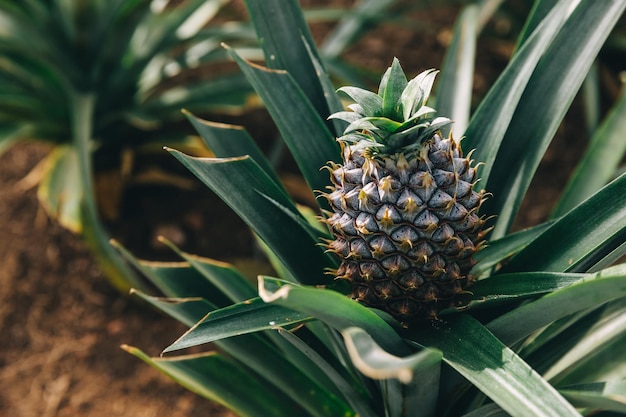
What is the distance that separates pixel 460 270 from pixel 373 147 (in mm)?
265

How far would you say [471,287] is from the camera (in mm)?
1080

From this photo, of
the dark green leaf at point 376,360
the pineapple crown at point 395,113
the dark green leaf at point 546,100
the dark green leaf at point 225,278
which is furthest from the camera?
the dark green leaf at point 225,278

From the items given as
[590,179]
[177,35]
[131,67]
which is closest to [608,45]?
[590,179]

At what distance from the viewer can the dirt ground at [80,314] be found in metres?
1.98

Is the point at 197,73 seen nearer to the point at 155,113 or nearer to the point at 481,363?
the point at 155,113

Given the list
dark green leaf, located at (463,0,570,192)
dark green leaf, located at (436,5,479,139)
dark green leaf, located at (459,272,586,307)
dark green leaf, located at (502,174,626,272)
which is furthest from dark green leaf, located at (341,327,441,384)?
dark green leaf, located at (436,5,479,139)

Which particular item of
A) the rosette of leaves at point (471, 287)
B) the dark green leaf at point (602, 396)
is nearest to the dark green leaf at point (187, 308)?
the rosette of leaves at point (471, 287)

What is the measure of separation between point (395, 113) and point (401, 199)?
126mm

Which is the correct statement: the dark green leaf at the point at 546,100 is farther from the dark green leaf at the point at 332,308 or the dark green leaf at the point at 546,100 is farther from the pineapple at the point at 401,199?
the dark green leaf at the point at 332,308

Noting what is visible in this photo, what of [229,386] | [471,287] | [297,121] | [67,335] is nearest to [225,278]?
[229,386]

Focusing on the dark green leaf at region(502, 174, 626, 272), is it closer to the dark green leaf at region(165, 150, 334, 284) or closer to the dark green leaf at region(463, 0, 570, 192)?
the dark green leaf at region(463, 0, 570, 192)

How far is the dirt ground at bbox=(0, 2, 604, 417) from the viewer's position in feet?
6.51

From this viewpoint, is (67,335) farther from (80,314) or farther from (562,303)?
(562,303)

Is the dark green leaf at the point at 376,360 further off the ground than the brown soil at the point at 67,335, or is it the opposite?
the dark green leaf at the point at 376,360
